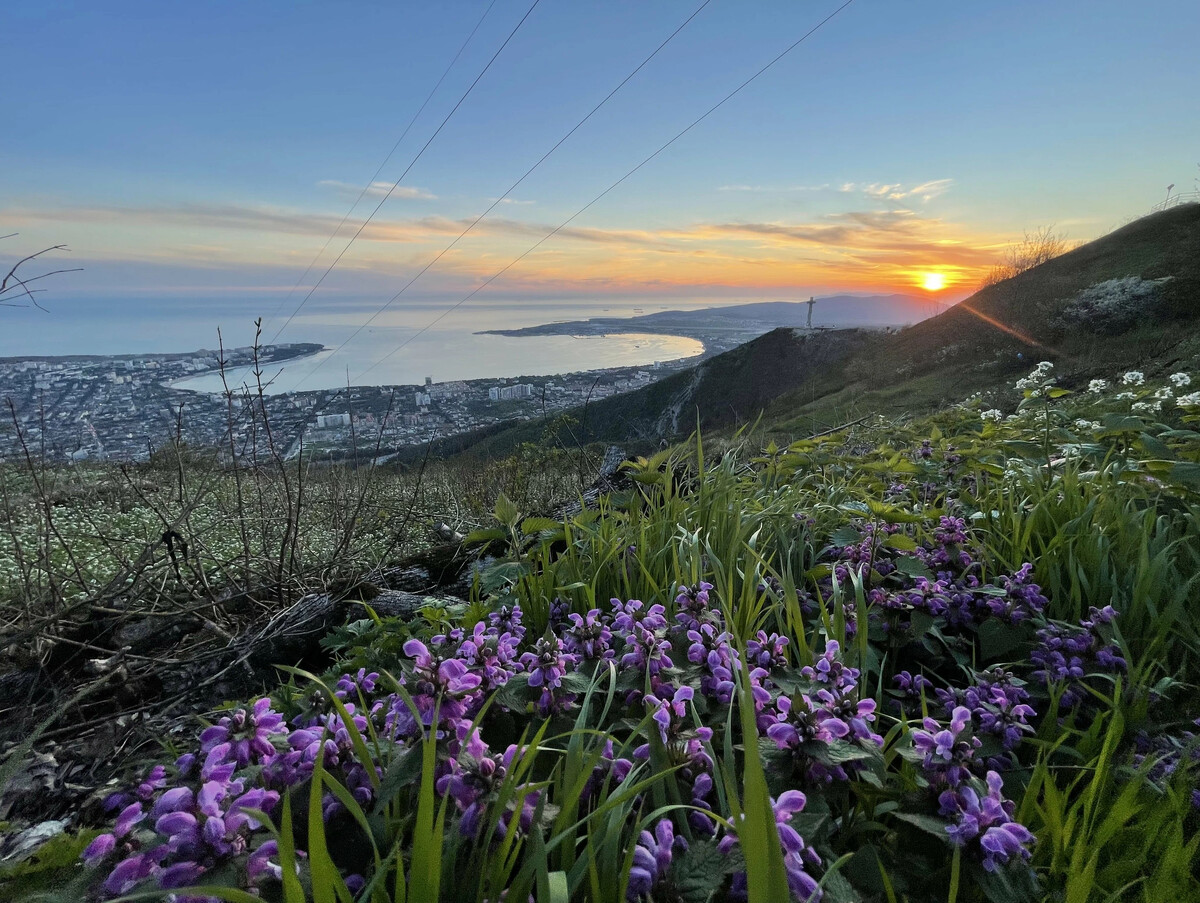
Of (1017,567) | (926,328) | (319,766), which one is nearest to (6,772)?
(319,766)

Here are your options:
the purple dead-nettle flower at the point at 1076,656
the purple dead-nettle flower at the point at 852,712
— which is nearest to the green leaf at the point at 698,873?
the purple dead-nettle flower at the point at 852,712

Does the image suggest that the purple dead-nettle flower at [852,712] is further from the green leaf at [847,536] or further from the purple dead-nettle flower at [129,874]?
the green leaf at [847,536]

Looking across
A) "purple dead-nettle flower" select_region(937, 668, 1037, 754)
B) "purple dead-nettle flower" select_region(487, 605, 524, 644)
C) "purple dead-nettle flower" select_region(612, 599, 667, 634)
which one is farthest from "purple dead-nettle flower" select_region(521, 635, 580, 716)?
"purple dead-nettle flower" select_region(937, 668, 1037, 754)

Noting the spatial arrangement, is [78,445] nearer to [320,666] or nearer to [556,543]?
[320,666]

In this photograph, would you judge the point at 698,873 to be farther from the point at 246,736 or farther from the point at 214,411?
the point at 214,411

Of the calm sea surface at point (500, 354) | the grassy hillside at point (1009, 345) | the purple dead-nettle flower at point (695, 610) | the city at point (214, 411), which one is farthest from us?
the calm sea surface at point (500, 354)

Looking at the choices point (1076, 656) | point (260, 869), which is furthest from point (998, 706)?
point (260, 869)
